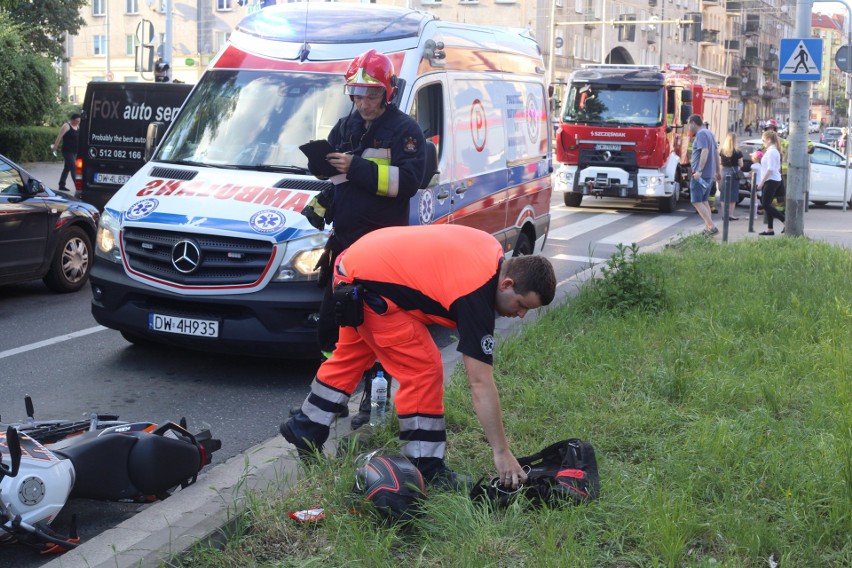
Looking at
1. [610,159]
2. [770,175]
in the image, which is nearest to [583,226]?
[610,159]

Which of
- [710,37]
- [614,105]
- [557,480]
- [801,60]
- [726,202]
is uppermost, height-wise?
[710,37]

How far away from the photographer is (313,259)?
6715 millimetres

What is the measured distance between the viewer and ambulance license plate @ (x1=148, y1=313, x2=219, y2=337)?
264 inches

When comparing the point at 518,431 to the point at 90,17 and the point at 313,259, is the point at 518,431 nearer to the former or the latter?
the point at 313,259

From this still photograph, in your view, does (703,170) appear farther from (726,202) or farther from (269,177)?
(269,177)

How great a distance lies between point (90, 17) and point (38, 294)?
6445cm

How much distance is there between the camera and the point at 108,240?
7.18 metres

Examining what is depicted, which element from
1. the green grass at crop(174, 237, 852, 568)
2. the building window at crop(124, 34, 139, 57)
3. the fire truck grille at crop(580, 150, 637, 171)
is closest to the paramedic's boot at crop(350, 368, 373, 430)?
the green grass at crop(174, 237, 852, 568)

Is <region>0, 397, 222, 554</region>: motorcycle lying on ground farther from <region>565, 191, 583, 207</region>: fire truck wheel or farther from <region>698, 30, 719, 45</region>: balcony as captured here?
<region>698, 30, 719, 45</region>: balcony

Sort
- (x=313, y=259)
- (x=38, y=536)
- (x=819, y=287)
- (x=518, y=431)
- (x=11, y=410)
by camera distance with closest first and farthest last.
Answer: (x=38, y=536), (x=518, y=431), (x=11, y=410), (x=313, y=259), (x=819, y=287)

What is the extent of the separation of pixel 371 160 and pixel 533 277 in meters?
1.79

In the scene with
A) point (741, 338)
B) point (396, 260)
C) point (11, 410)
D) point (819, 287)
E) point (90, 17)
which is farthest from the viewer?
point (90, 17)

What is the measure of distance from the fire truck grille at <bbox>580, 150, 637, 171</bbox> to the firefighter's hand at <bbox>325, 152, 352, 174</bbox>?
646 inches

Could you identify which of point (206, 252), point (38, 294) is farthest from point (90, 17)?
point (206, 252)
